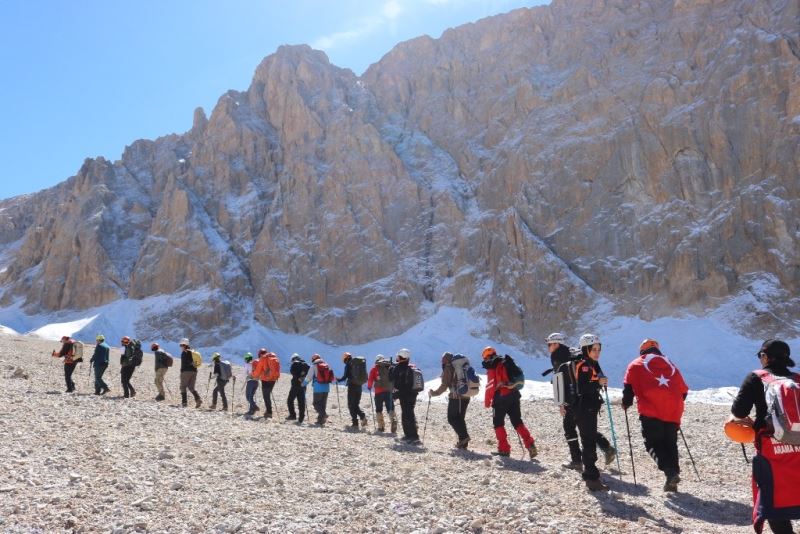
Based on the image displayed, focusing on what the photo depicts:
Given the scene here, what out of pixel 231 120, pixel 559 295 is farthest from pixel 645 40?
pixel 231 120

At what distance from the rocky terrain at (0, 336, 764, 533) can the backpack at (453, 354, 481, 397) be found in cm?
148

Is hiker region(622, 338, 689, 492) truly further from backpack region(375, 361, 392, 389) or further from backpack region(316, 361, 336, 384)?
backpack region(316, 361, 336, 384)

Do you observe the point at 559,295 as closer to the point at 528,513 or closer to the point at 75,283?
the point at 528,513

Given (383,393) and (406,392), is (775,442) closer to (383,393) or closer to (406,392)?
(406,392)

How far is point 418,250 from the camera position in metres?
87.4

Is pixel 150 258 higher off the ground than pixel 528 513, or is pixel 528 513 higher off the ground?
pixel 150 258

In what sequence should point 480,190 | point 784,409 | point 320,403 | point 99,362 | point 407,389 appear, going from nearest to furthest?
point 784,409 → point 407,389 → point 320,403 → point 99,362 → point 480,190

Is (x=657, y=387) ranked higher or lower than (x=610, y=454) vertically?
higher

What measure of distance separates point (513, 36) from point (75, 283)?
273 feet

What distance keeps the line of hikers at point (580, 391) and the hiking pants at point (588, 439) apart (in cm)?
2

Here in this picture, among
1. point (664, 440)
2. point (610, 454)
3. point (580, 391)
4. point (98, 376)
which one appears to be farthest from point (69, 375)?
point (664, 440)

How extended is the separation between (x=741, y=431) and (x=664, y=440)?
13.3 feet

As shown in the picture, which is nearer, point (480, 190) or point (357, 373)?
point (357, 373)

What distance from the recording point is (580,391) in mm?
9227
